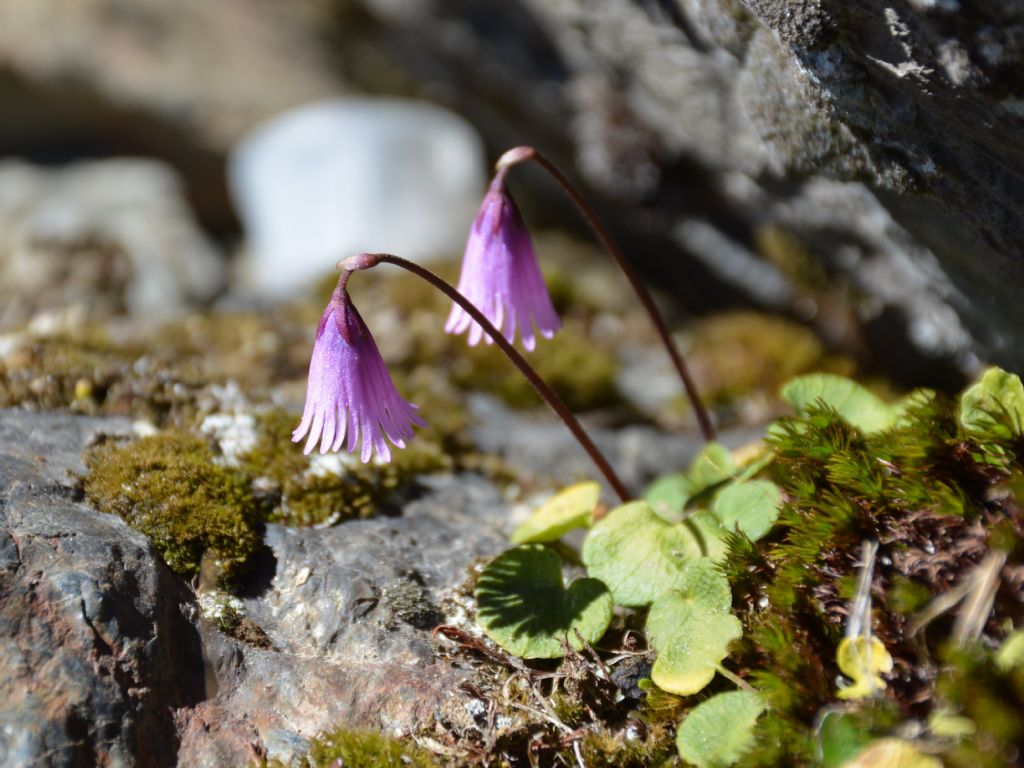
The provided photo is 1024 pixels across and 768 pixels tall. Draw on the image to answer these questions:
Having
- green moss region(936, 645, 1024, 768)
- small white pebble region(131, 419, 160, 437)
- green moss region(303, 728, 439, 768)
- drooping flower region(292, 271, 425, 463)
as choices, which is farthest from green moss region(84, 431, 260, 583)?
green moss region(936, 645, 1024, 768)

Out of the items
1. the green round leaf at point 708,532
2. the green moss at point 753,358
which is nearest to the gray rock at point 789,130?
the green moss at point 753,358

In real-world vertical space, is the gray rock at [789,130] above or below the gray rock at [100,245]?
above

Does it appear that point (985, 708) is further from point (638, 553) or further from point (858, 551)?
point (638, 553)

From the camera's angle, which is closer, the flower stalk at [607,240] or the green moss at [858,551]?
the green moss at [858,551]

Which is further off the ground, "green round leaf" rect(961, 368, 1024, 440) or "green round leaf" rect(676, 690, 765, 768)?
"green round leaf" rect(961, 368, 1024, 440)

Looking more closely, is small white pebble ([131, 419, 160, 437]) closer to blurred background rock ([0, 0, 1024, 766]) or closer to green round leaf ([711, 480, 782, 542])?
blurred background rock ([0, 0, 1024, 766])

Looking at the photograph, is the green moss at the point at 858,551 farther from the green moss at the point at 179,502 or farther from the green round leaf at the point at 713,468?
the green moss at the point at 179,502

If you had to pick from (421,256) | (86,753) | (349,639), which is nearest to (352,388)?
(349,639)
